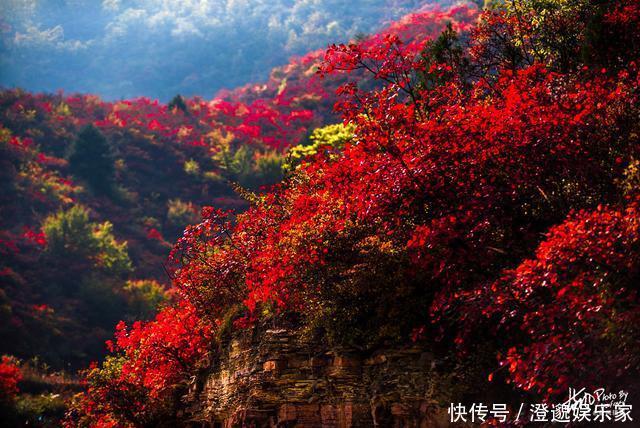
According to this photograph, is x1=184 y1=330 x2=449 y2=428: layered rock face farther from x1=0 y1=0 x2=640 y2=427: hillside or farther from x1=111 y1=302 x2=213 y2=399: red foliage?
x1=111 y1=302 x2=213 y2=399: red foliage

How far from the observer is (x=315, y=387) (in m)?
11.5

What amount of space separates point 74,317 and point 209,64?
98.2 m

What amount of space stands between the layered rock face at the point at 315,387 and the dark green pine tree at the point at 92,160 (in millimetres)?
43142

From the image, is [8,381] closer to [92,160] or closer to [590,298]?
[590,298]

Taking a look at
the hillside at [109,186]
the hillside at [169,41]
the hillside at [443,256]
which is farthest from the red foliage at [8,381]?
the hillside at [169,41]

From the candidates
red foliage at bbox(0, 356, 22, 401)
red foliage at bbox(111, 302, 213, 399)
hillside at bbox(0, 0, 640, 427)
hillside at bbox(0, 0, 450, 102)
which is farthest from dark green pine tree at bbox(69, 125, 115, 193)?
hillside at bbox(0, 0, 450, 102)

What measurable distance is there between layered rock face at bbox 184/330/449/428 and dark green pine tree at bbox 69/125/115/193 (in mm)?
43142

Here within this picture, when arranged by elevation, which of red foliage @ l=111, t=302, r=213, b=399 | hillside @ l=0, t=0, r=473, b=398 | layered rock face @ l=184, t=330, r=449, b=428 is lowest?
layered rock face @ l=184, t=330, r=449, b=428

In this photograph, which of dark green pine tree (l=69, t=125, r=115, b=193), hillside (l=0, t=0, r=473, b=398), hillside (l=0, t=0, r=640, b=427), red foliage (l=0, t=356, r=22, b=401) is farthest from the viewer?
dark green pine tree (l=69, t=125, r=115, b=193)

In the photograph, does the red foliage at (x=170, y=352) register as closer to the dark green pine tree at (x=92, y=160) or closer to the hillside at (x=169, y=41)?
the dark green pine tree at (x=92, y=160)

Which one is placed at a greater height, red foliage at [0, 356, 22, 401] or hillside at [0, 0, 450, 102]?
hillside at [0, 0, 450, 102]

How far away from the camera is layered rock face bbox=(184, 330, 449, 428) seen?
10.0 meters

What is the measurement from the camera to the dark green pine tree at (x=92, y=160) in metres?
53.1

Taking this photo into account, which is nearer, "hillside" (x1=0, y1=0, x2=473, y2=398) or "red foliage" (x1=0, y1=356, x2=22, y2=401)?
"red foliage" (x1=0, y1=356, x2=22, y2=401)
